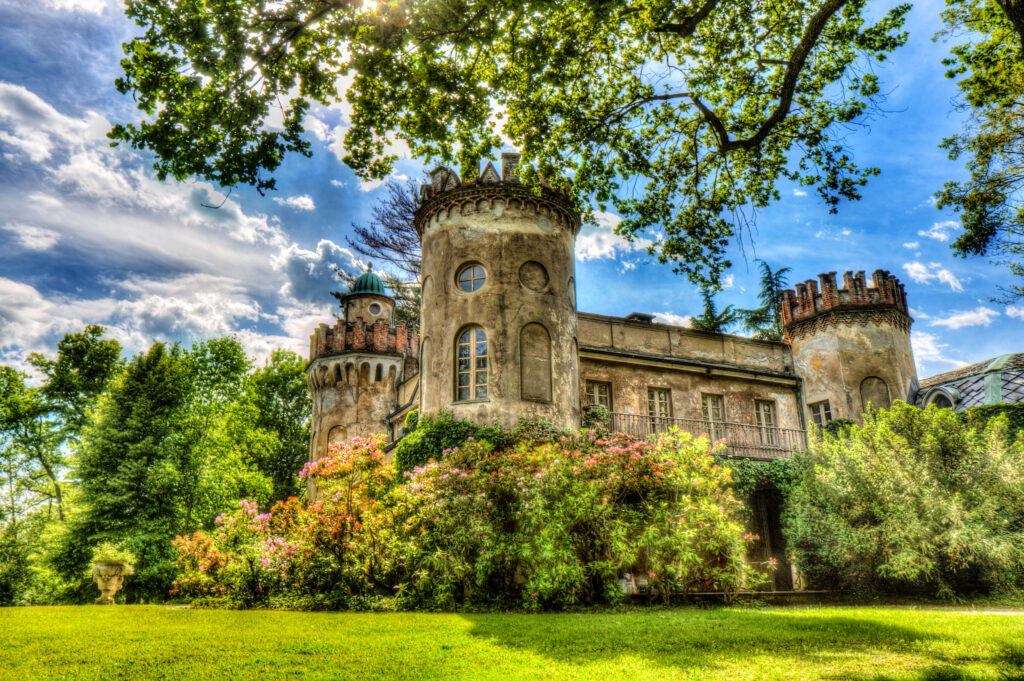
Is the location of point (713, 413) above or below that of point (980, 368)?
below

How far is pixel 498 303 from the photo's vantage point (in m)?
17.2

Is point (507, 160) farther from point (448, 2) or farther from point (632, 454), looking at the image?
point (448, 2)

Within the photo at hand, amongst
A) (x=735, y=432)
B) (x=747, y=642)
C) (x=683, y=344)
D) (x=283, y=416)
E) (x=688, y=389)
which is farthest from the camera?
(x=283, y=416)

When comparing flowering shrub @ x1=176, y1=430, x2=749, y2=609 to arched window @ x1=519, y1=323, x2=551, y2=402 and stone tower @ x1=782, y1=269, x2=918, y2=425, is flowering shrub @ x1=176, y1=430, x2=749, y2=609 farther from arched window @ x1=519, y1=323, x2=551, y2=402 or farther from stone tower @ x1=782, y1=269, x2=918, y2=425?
stone tower @ x1=782, y1=269, x2=918, y2=425

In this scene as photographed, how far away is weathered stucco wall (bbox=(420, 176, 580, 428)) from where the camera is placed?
16.7m

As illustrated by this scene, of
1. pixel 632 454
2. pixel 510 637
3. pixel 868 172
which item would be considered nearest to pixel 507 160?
pixel 632 454

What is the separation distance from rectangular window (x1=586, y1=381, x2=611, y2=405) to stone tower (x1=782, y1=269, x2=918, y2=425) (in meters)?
8.37

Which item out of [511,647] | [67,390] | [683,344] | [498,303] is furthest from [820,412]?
[67,390]

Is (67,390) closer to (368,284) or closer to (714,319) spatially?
(368,284)

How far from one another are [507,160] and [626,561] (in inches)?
458

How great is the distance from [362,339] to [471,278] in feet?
40.4

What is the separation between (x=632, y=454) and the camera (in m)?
13.6

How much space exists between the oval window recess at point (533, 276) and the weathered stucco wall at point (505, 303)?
3 centimetres

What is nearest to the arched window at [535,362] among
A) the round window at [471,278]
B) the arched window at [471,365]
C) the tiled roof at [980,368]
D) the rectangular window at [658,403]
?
the arched window at [471,365]
